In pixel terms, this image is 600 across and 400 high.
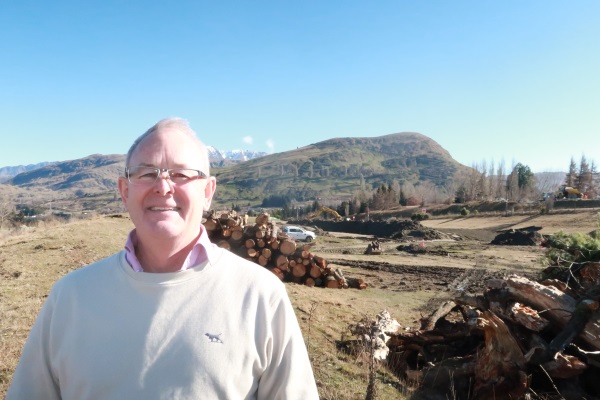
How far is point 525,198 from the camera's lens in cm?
6625

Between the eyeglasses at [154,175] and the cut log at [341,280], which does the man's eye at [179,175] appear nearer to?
the eyeglasses at [154,175]

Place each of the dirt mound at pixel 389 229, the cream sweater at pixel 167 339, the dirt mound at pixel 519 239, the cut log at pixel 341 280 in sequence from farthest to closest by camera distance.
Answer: the dirt mound at pixel 389 229 < the dirt mound at pixel 519 239 < the cut log at pixel 341 280 < the cream sweater at pixel 167 339

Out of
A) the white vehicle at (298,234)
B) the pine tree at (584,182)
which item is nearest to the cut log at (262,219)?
the white vehicle at (298,234)

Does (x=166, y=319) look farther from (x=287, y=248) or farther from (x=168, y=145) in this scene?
(x=287, y=248)

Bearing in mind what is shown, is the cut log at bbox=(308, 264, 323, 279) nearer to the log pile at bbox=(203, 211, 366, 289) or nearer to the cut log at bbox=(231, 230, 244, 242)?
the log pile at bbox=(203, 211, 366, 289)

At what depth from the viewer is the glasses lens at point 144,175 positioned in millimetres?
1905

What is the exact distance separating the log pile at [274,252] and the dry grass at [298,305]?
64 cm

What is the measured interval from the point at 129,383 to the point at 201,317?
14.0 inches

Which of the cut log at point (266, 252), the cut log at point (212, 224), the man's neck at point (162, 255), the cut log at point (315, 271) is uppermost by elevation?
the man's neck at point (162, 255)

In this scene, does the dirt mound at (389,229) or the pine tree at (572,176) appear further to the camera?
the pine tree at (572,176)

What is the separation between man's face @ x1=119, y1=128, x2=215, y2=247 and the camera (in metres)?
1.88

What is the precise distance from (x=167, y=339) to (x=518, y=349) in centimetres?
466

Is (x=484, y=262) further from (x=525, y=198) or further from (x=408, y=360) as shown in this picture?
(x=525, y=198)

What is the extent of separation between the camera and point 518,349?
5.06 m
